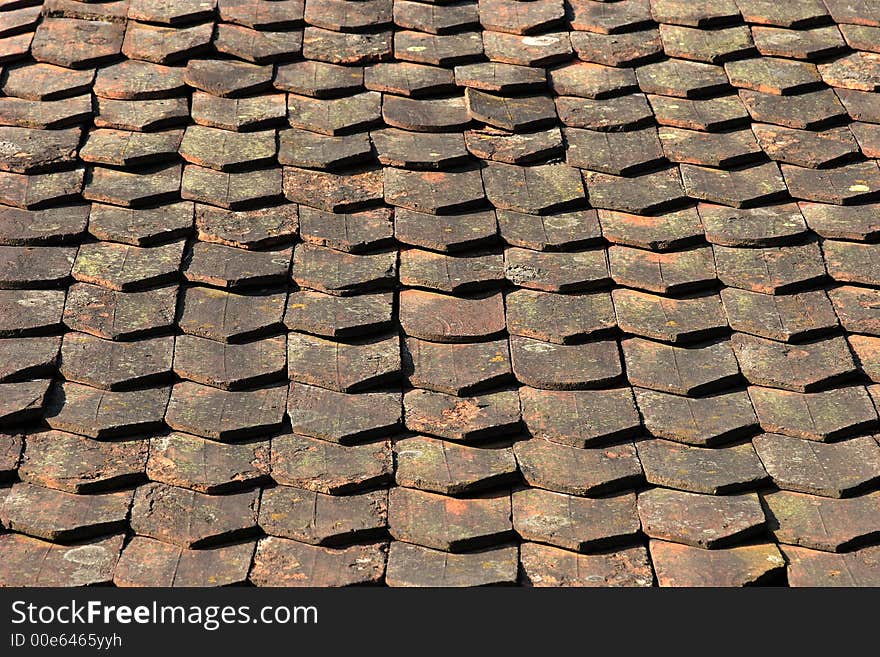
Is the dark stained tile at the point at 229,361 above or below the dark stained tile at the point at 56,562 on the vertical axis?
above

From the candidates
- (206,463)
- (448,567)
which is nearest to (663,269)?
(448,567)

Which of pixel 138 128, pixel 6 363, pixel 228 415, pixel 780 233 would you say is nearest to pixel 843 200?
pixel 780 233

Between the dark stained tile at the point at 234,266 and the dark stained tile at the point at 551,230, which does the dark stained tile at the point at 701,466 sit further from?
the dark stained tile at the point at 234,266

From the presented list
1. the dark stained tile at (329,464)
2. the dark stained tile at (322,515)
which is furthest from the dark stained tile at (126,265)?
the dark stained tile at (322,515)

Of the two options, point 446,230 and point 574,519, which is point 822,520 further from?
point 446,230

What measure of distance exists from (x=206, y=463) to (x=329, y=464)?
0.31 m

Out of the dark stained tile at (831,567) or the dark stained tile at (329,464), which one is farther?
the dark stained tile at (329,464)

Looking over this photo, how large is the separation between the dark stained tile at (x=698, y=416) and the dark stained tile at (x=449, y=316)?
46 cm

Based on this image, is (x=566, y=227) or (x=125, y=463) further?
(x=566, y=227)

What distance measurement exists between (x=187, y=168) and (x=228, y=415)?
903 millimetres

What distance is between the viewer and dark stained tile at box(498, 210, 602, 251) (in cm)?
339

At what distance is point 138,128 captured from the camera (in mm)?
3592

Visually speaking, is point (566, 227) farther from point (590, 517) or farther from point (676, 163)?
point (590, 517)

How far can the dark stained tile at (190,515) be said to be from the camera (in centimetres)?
281
